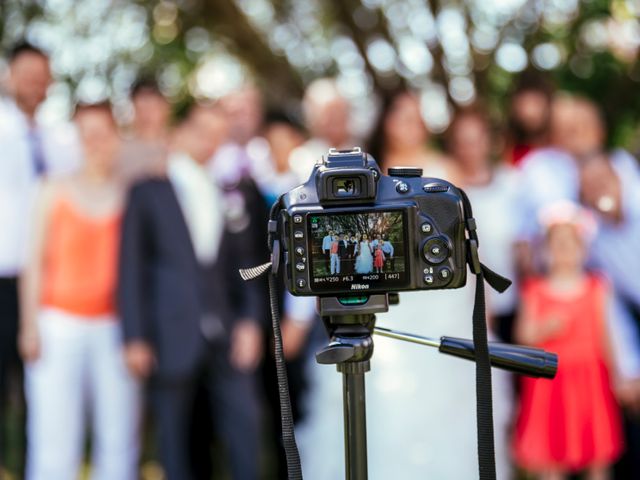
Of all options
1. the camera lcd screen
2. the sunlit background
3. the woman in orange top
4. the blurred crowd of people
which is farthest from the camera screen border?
the sunlit background

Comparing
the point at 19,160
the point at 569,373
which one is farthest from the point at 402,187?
the point at 19,160

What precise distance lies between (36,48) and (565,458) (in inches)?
125

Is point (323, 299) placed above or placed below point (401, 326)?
above

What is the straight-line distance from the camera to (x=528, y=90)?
439 centimetres

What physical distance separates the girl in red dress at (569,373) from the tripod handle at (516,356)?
6.80 feet

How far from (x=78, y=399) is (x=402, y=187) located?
2.40 metres

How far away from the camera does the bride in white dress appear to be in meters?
1.55

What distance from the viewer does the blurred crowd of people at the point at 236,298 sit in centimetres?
343

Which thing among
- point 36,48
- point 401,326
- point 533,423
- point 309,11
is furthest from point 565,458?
point 309,11

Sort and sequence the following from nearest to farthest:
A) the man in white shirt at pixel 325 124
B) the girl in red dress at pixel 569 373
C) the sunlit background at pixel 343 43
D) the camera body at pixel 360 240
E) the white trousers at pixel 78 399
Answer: the camera body at pixel 360 240 < the white trousers at pixel 78 399 < the girl in red dress at pixel 569 373 < the man in white shirt at pixel 325 124 < the sunlit background at pixel 343 43

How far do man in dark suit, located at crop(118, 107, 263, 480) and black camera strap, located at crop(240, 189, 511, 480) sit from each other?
1.97m

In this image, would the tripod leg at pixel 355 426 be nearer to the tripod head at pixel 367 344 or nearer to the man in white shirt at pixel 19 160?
the tripod head at pixel 367 344

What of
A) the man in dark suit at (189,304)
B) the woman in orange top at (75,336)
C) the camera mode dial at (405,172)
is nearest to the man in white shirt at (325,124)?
the man in dark suit at (189,304)

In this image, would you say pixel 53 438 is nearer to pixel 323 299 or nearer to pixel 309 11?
pixel 323 299
